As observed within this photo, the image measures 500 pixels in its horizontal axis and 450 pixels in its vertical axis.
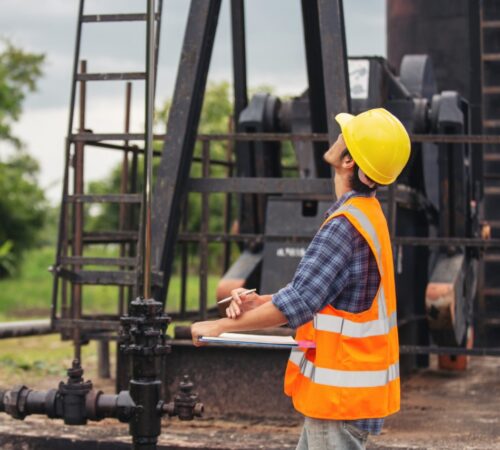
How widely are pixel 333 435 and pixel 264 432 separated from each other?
10.5ft

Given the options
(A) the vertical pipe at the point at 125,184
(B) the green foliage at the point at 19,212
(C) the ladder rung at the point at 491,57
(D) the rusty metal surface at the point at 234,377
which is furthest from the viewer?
(B) the green foliage at the point at 19,212

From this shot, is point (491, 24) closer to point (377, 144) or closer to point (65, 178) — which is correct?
point (65, 178)

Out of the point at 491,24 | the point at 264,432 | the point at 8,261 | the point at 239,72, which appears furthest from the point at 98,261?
the point at 8,261

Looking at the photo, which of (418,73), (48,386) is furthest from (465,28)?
(48,386)

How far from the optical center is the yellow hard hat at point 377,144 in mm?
3682

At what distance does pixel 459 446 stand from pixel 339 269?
10.3 ft

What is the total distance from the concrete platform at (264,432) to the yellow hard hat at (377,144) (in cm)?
282

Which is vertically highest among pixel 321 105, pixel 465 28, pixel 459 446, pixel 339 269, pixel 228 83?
pixel 228 83

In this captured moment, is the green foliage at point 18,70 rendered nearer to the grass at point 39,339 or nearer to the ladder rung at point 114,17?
the grass at point 39,339

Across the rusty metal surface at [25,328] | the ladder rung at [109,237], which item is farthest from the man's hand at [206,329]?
the rusty metal surface at [25,328]

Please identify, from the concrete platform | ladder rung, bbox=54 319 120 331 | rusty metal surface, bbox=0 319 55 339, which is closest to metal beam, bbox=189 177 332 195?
ladder rung, bbox=54 319 120 331

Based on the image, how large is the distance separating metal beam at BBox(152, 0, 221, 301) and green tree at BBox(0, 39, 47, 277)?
27.8 metres

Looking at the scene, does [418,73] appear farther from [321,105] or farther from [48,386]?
[48,386]

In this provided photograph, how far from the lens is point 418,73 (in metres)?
9.70
